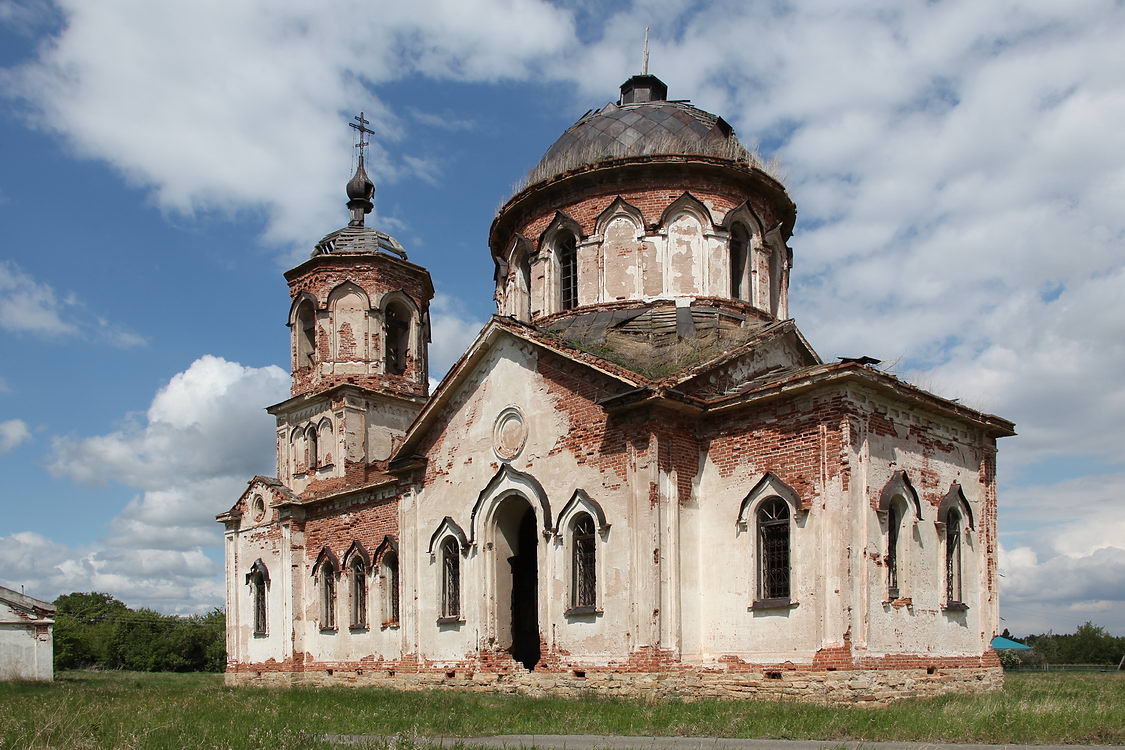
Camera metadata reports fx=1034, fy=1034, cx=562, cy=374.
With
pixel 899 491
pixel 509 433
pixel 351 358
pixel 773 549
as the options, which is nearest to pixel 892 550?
pixel 899 491

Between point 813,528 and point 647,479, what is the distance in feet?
7.84

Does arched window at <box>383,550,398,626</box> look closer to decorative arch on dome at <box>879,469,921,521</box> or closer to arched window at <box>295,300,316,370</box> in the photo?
arched window at <box>295,300,316,370</box>

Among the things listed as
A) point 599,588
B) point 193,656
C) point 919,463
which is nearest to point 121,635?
point 193,656

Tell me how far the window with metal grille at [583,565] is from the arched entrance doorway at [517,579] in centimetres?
116

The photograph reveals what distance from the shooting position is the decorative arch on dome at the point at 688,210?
19.0m

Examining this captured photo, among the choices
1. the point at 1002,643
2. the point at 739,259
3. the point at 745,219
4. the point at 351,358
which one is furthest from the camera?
the point at 351,358

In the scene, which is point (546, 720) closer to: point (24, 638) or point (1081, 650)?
point (24, 638)

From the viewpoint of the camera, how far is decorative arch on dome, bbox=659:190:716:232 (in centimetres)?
1905

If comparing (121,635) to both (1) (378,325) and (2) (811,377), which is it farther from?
(2) (811,377)

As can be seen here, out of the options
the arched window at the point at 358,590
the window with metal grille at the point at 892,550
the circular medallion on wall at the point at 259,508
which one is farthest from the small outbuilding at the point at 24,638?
the window with metal grille at the point at 892,550

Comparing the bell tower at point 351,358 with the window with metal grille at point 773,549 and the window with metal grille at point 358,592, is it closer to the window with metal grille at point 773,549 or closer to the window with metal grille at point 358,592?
the window with metal grille at point 358,592

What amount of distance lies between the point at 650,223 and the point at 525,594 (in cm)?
718

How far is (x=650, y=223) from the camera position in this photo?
19094 millimetres

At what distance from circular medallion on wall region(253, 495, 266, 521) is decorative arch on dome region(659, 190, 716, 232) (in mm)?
12149
